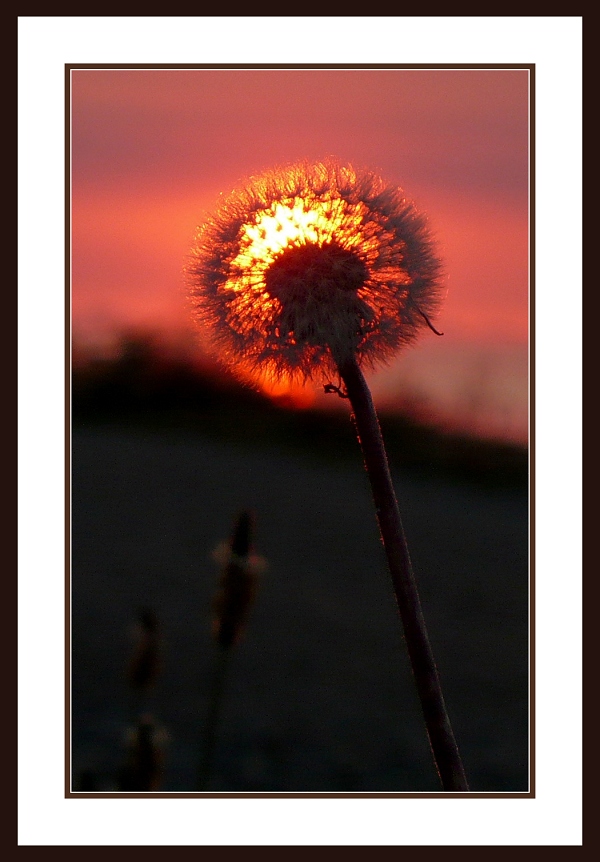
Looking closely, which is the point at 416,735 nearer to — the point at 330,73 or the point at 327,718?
the point at 327,718

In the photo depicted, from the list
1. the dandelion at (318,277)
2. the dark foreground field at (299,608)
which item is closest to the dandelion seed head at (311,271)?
the dandelion at (318,277)

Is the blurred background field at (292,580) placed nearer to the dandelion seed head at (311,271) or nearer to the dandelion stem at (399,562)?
the dandelion seed head at (311,271)

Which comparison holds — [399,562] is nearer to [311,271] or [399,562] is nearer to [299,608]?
[311,271]

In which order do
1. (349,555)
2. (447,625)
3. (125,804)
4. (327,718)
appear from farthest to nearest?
(349,555), (447,625), (327,718), (125,804)

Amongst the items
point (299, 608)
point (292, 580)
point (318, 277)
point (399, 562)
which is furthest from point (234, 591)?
point (292, 580)

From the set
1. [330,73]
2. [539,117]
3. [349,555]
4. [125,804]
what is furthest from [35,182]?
[349,555]

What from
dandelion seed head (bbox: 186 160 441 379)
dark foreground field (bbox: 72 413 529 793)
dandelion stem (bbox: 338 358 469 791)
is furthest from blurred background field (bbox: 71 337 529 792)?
dandelion stem (bbox: 338 358 469 791)

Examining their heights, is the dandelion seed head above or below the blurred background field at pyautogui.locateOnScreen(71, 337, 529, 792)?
above

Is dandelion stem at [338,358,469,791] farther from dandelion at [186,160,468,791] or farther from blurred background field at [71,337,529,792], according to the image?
blurred background field at [71,337,529,792]
